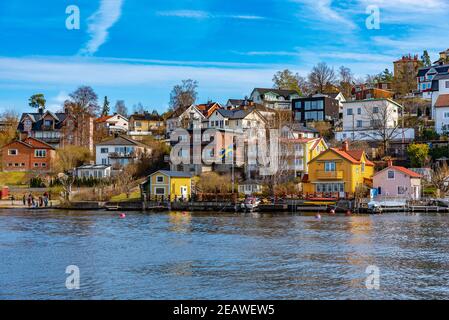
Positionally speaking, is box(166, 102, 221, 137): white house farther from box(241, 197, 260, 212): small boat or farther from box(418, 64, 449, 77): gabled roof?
box(418, 64, 449, 77): gabled roof

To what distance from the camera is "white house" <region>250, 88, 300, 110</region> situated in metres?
124

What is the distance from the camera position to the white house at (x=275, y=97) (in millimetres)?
123562

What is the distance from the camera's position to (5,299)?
23.5 meters

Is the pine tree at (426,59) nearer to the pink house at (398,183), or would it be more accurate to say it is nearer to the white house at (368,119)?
the white house at (368,119)

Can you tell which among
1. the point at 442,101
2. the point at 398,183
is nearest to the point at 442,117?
the point at 442,101

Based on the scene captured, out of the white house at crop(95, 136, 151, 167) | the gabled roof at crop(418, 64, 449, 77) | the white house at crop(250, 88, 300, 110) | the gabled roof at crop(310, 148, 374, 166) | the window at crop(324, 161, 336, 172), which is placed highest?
the gabled roof at crop(418, 64, 449, 77)

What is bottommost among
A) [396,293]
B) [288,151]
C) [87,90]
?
[396,293]

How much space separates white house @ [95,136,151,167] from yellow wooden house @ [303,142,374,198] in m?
31.8

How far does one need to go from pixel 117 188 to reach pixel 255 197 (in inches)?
829

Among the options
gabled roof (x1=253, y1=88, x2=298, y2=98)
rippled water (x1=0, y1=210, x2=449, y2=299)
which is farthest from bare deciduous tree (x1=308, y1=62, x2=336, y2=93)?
rippled water (x1=0, y1=210, x2=449, y2=299)

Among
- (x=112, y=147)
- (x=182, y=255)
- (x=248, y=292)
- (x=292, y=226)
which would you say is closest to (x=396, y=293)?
(x=248, y=292)

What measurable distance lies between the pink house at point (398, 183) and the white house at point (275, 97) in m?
53.6

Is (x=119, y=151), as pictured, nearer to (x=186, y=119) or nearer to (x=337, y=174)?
(x=186, y=119)
